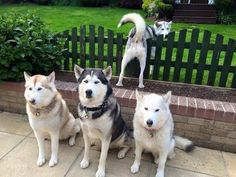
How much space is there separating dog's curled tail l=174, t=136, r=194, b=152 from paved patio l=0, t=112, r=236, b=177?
0.07m

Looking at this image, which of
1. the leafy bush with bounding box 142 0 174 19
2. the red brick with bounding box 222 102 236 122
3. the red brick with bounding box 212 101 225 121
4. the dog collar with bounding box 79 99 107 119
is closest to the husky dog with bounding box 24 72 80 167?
the dog collar with bounding box 79 99 107 119

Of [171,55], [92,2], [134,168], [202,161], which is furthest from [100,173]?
[92,2]

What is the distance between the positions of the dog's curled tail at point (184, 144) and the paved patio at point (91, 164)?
70 mm

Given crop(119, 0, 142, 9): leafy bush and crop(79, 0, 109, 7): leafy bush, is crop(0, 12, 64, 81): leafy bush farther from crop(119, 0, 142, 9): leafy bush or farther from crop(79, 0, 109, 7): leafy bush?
crop(79, 0, 109, 7): leafy bush

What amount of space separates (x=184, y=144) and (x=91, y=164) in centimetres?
132

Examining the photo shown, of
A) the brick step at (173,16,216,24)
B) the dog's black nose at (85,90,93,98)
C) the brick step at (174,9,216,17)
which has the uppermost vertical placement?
the brick step at (174,9,216,17)

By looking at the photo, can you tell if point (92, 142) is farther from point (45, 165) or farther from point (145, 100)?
point (145, 100)

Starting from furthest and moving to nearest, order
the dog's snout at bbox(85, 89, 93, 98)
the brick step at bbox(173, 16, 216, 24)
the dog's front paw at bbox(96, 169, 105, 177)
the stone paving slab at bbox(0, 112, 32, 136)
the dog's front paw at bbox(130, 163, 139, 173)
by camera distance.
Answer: the brick step at bbox(173, 16, 216, 24), the stone paving slab at bbox(0, 112, 32, 136), the dog's front paw at bbox(130, 163, 139, 173), the dog's front paw at bbox(96, 169, 105, 177), the dog's snout at bbox(85, 89, 93, 98)

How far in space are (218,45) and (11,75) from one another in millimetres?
3493

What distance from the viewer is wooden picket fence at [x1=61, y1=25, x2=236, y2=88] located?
433 cm

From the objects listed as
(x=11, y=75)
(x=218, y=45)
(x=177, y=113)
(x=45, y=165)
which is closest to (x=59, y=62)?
(x=11, y=75)

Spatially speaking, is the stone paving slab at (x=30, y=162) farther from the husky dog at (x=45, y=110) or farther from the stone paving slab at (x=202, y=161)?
the stone paving slab at (x=202, y=161)

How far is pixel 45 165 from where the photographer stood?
10.6 ft

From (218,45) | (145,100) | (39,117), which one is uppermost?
(218,45)
